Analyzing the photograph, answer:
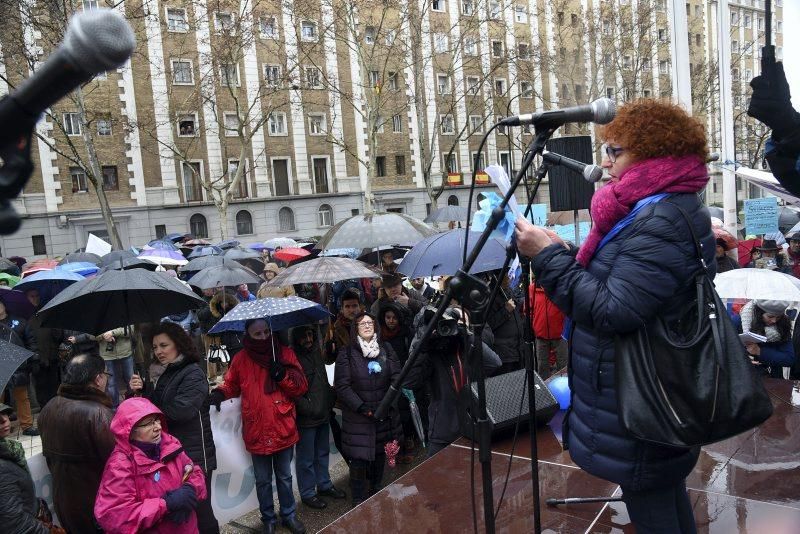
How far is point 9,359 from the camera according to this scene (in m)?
3.59

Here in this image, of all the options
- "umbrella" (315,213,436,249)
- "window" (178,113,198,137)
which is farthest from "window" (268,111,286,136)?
"umbrella" (315,213,436,249)

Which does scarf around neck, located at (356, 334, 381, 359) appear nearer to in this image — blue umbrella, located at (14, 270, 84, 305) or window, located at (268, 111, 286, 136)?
blue umbrella, located at (14, 270, 84, 305)

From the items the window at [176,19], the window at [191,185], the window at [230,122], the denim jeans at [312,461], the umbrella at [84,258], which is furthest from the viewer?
the window at [230,122]

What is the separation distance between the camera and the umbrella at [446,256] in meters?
5.79

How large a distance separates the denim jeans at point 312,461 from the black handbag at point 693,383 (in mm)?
3899

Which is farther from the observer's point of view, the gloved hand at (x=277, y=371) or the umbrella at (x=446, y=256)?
the umbrella at (x=446, y=256)

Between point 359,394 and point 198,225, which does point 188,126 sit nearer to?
point 198,225

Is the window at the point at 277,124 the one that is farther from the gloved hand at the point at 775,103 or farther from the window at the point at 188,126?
the gloved hand at the point at 775,103

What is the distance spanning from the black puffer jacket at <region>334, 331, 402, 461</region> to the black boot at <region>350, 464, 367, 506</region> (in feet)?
0.43

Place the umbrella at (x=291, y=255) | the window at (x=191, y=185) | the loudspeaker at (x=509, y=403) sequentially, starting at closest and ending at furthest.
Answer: the loudspeaker at (x=509, y=403)
the umbrella at (x=291, y=255)
the window at (x=191, y=185)

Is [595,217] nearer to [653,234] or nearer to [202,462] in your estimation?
[653,234]

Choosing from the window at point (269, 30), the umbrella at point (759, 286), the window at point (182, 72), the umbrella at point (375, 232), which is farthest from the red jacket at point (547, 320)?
the window at point (182, 72)

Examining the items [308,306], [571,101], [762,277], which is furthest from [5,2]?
[571,101]

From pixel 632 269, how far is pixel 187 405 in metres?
3.40
